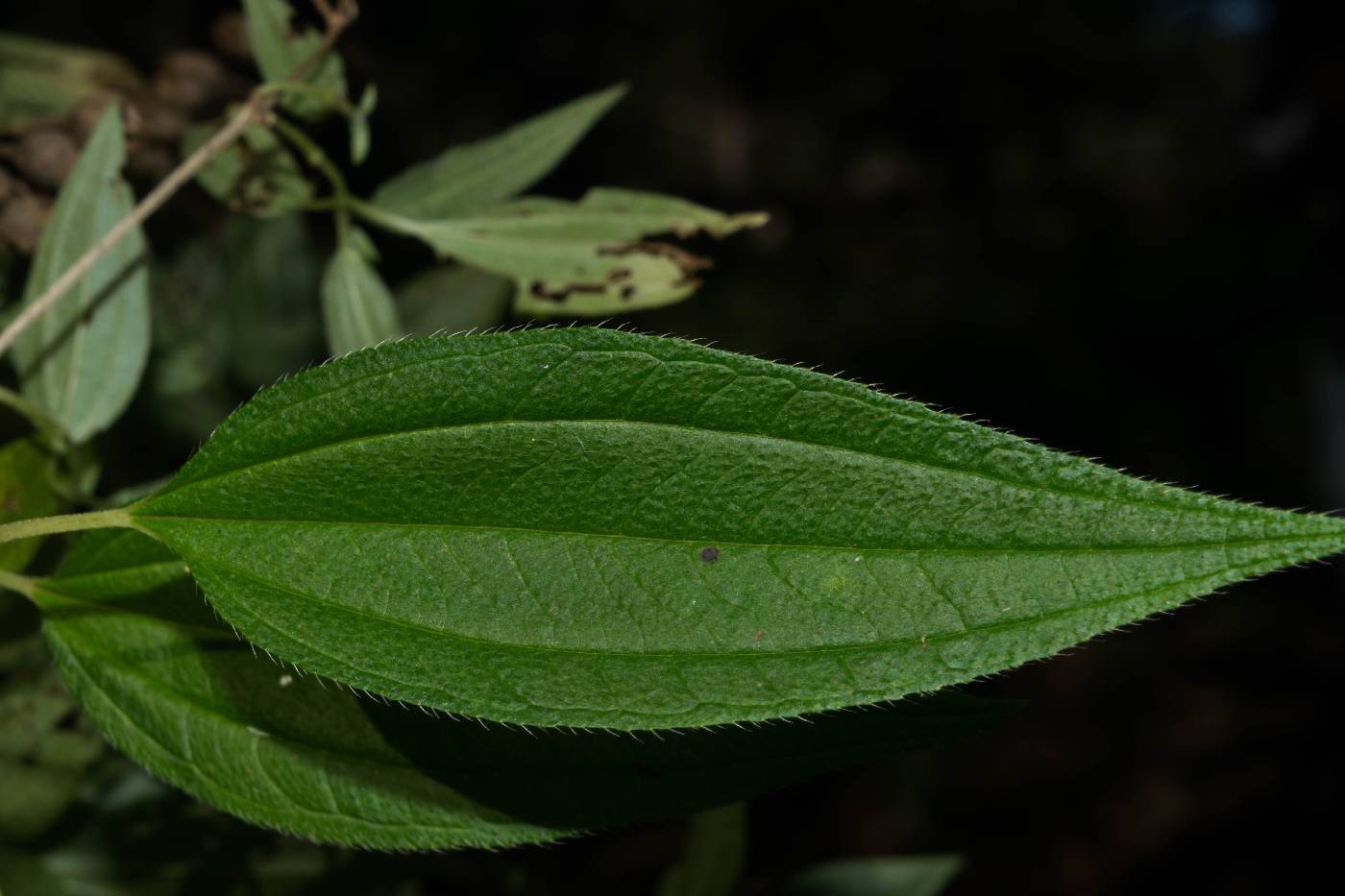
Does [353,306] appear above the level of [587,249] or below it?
below

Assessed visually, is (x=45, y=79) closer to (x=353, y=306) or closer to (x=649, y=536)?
(x=353, y=306)

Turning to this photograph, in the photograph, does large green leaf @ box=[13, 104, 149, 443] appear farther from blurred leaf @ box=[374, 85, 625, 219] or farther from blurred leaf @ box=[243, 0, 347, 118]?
blurred leaf @ box=[374, 85, 625, 219]

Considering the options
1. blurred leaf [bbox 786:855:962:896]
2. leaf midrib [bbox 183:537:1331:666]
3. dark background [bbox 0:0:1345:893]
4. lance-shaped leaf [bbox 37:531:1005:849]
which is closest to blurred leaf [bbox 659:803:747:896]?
blurred leaf [bbox 786:855:962:896]

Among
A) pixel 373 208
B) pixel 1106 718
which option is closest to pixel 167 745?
pixel 373 208

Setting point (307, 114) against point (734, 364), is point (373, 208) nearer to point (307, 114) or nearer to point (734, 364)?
point (307, 114)

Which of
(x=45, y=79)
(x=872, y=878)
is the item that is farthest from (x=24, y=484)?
(x=872, y=878)

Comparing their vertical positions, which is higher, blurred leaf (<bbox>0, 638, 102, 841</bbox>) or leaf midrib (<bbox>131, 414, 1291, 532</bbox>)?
leaf midrib (<bbox>131, 414, 1291, 532</bbox>)
